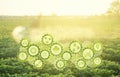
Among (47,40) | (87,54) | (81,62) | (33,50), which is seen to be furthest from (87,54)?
(33,50)

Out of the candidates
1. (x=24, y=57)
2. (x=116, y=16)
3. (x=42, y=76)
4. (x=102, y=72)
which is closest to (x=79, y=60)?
(x=24, y=57)

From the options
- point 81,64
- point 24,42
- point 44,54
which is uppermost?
point 24,42

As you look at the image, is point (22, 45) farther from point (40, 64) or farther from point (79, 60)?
point (79, 60)

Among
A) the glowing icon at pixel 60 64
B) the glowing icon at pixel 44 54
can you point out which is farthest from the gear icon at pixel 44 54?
the glowing icon at pixel 60 64

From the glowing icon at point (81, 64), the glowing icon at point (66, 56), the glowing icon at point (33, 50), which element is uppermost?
the glowing icon at point (33, 50)

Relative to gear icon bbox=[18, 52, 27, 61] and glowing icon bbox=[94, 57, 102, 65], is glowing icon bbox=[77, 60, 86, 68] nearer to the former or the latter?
glowing icon bbox=[94, 57, 102, 65]

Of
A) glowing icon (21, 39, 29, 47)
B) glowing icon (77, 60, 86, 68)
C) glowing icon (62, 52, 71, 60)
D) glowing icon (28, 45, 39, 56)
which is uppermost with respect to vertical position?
glowing icon (21, 39, 29, 47)

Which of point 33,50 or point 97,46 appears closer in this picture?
point 33,50

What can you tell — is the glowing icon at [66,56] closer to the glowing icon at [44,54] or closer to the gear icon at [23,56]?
the glowing icon at [44,54]

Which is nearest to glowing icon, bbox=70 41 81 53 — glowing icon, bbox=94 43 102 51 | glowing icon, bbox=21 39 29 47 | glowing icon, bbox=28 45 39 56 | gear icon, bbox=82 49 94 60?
gear icon, bbox=82 49 94 60

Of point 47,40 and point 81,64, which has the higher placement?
point 47,40

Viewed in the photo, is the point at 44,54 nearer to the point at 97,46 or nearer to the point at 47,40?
the point at 47,40

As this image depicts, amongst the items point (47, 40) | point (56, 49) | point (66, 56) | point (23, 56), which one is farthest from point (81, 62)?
point (23, 56)

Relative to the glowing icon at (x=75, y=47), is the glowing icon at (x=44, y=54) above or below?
below
